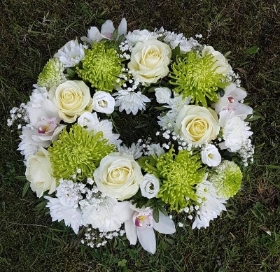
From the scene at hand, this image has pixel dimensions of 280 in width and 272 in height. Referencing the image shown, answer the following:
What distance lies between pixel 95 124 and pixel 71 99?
5.0 inches

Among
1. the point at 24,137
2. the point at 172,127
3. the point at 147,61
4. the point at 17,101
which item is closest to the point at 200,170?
the point at 172,127

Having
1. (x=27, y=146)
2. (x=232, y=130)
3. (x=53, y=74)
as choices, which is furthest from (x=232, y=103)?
(x=27, y=146)

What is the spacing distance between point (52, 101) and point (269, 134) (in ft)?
3.39

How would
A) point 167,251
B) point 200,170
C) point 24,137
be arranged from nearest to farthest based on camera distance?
point 200,170 < point 24,137 < point 167,251

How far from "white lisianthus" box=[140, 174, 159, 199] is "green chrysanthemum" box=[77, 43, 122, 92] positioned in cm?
37

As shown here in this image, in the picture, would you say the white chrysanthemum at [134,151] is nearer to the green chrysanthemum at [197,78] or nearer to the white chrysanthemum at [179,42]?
the green chrysanthemum at [197,78]

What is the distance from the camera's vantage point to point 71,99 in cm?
185

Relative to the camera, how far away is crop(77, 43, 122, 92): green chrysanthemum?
184cm

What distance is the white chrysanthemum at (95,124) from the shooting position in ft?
6.09

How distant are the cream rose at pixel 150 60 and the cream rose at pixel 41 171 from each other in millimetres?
452

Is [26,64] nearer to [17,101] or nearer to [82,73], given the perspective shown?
[17,101]

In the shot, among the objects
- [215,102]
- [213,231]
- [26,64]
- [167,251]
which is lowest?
[167,251]

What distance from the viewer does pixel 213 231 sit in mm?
2312

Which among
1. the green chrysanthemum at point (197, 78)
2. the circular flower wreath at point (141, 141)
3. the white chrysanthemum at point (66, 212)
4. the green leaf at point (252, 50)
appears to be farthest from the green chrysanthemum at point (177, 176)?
the green leaf at point (252, 50)
